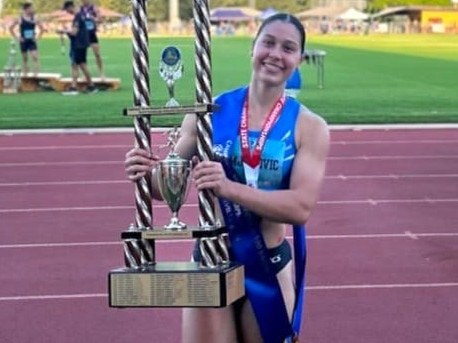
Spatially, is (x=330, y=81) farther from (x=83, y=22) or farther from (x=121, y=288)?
(x=121, y=288)

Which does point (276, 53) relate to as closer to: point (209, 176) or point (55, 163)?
point (209, 176)

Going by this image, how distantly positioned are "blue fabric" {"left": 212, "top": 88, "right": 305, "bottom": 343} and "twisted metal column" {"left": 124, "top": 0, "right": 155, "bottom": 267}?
260 mm

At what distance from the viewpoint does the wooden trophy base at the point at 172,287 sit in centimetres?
342

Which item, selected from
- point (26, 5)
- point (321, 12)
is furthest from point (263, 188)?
point (321, 12)

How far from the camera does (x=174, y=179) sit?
351 cm

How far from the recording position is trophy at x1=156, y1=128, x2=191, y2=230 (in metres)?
3.51

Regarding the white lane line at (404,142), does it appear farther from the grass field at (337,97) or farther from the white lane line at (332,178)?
the white lane line at (332,178)

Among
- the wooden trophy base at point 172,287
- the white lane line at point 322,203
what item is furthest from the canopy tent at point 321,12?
the wooden trophy base at point 172,287

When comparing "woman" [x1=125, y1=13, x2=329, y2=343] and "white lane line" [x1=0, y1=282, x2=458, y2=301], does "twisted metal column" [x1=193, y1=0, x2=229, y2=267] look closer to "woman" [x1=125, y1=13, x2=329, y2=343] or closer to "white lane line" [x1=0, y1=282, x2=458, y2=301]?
"woman" [x1=125, y1=13, x2=329, y2=343]

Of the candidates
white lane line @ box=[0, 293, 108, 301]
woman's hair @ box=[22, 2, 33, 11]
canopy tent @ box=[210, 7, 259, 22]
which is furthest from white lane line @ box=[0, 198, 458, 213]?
canopy tent @ box=[210, 7, 259, 22]

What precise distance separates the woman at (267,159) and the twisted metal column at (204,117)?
12 cm

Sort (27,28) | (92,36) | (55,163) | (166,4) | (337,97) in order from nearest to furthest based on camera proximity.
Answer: (166,4)
(55,163)
(337,97)
(92,36)
(27,28)

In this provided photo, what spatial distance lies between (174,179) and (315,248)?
5.59 m

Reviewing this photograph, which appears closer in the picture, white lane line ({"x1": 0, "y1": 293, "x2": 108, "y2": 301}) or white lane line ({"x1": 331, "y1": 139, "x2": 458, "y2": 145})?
white lane line ({"x1": 0, "y1": 293, "x2": 108, "y2": 301})
